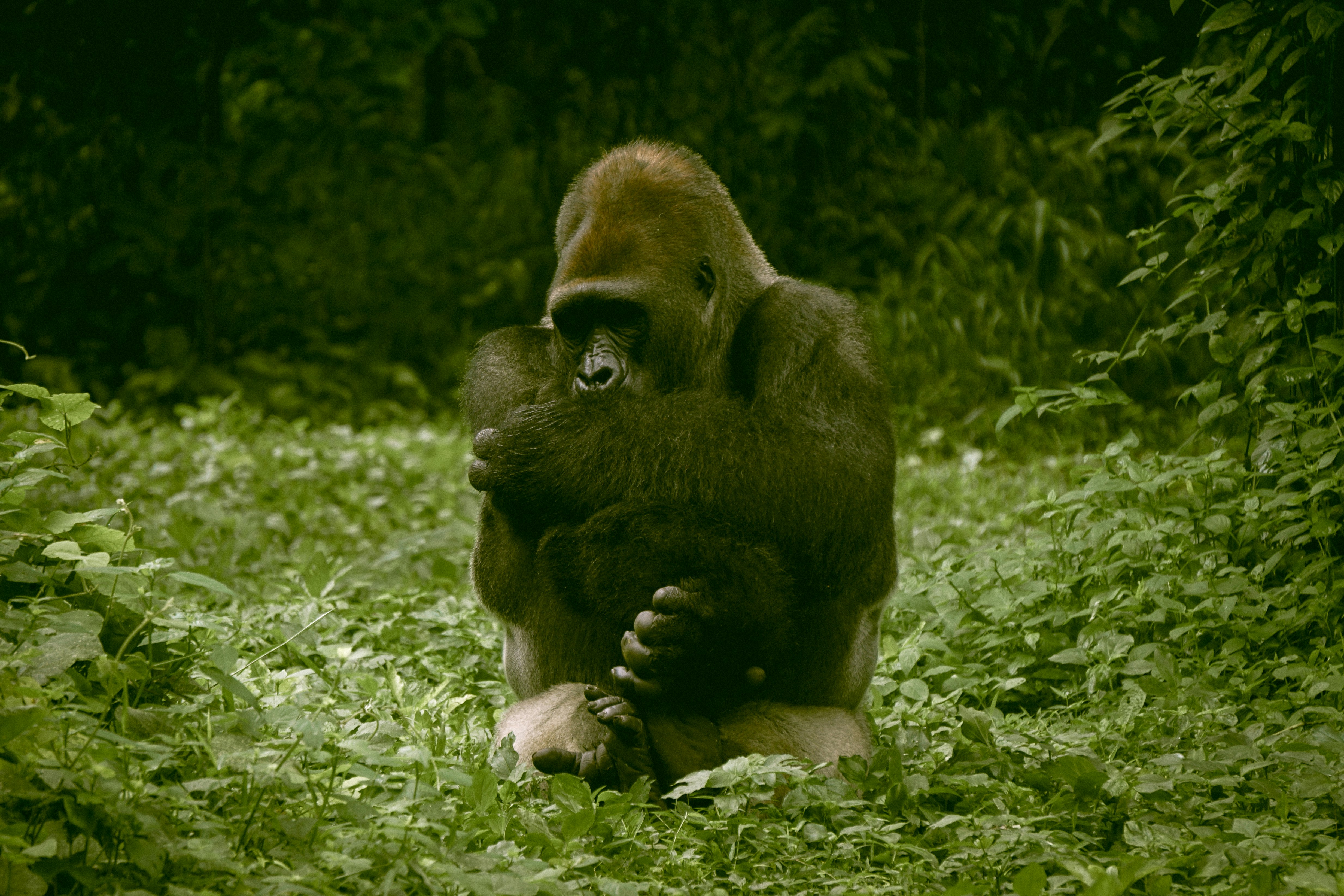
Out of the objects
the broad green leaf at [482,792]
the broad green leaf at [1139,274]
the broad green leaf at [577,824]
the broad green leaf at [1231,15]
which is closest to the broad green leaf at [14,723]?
the broad green leaf at [482,792]

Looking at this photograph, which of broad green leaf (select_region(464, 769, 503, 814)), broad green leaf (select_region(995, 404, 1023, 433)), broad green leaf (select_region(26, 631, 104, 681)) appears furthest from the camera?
broad green leaf (select_region(995, 404, 1023, 433))

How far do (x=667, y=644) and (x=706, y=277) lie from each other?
89 centimetres

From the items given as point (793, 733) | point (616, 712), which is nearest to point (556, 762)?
point (616, 712)

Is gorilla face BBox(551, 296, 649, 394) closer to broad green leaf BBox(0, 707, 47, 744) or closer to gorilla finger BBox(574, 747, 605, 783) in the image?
gorilla finger BBox(574, 747, 605, 783)

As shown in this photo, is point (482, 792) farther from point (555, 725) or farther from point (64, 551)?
point (64, 551)

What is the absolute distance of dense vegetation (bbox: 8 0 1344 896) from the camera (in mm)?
2223

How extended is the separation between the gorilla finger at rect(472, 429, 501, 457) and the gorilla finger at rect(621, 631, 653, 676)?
53 cm

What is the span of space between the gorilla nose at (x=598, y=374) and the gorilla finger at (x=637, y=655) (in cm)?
56

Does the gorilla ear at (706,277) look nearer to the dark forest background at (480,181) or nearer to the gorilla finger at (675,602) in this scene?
the gorilla finger at (675,602)

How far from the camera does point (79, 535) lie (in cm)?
264

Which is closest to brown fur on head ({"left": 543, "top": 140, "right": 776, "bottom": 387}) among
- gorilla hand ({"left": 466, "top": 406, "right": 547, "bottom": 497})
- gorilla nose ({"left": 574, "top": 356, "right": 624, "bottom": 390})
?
gorilla nose ({"left": 574, "top": 356, "right": 624, "bottom": 390})

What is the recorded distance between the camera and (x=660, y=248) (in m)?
3.07

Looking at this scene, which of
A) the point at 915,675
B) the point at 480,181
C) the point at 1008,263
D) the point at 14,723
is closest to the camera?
the point at 14,723

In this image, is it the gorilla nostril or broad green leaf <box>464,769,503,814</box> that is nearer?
broad green leaf <box>464,769,503,814</box>
